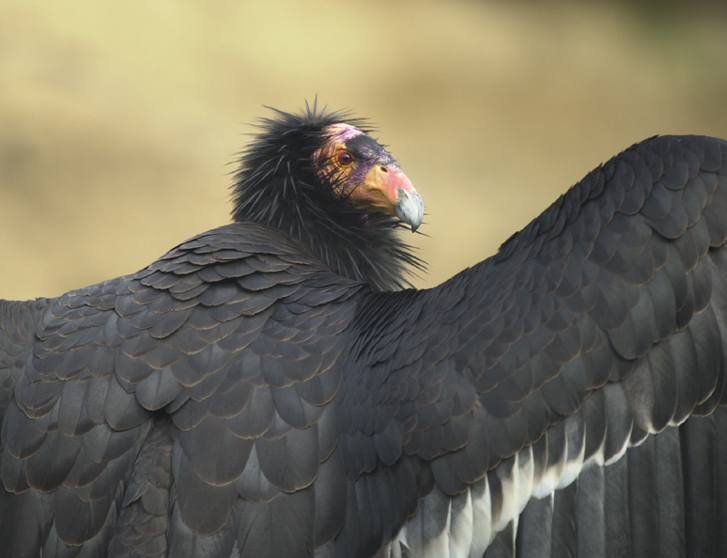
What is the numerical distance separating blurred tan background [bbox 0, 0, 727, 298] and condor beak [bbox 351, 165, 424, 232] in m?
4.77

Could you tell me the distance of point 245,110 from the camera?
8.59m

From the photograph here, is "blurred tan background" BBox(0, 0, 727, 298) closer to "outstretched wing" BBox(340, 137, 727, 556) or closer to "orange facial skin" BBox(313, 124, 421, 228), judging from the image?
"orange facial skin" BBox(313, 124, 421, 228)

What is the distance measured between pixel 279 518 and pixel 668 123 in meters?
8.51

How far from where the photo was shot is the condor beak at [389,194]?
365cm

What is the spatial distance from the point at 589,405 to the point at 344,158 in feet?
6.26

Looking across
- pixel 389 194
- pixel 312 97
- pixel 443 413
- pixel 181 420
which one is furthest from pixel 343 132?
pixel 312 97

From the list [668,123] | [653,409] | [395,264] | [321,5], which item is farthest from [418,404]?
[668,123]

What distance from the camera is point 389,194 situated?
12.1ft

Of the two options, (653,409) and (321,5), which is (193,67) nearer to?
(321,5)

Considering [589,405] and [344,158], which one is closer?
[589,405]

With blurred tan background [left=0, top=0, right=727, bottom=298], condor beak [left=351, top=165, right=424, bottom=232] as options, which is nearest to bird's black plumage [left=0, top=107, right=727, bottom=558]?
condor beak [left=351, top=165, right=424, bottom=232]

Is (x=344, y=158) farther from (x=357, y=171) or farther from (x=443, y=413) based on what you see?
(x=443, y=413)

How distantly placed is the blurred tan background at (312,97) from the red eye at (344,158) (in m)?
4.72

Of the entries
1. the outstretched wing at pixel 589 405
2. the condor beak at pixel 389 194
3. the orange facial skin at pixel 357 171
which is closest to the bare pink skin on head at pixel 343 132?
the orange facial skin at pixel 357 171
